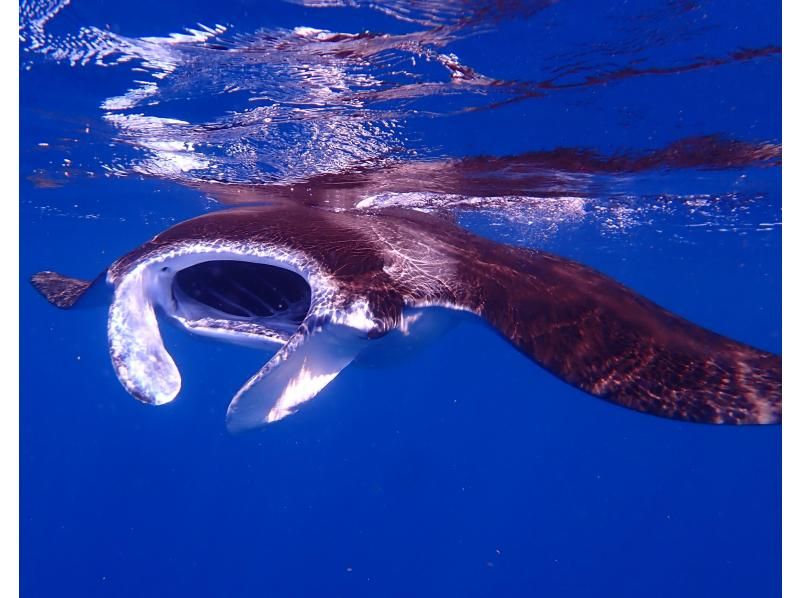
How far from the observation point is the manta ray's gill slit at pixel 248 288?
557 cm

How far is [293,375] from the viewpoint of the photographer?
3.54m

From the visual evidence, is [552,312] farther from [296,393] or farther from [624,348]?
[296,393]

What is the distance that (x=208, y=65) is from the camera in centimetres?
702

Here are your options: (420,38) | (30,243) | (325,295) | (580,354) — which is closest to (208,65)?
(420,38)

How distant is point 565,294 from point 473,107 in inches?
176

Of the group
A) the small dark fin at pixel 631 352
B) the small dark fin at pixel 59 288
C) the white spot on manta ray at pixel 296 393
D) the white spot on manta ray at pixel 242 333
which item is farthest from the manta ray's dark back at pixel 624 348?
the small dark fin at pixel 59 288

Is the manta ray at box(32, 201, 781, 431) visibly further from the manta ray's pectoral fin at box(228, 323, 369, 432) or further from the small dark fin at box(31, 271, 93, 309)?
the small dark fin at box(31, 271, 93, 309)

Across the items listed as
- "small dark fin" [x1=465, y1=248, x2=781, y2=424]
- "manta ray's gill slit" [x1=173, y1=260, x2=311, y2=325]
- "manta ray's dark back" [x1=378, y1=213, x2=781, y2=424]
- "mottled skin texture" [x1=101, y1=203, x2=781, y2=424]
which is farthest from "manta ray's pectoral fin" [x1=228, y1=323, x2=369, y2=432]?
"manta ray's gill slit" [x1=173, y1=260, x2=311, y2=325]

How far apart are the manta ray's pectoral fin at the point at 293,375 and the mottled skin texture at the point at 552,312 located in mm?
261

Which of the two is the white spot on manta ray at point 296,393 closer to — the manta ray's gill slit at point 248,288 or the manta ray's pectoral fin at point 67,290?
the manta ray's gill slit at point 248,288

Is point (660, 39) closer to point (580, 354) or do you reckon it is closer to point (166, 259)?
point (580, 354)

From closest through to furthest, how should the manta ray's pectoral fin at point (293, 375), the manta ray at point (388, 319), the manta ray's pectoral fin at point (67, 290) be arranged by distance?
the manta ray at point (388, 319) < the manta ray's pectoral fin at point (293, 375) < the manta ray's pectoral fin at point (67, 290)

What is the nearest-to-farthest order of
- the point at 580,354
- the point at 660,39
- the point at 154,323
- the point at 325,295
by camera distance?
the point at 580,354 < the point at 325,295 < the point at 154,323 < the point at 660,39

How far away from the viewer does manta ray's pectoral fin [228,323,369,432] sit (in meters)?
3.38
